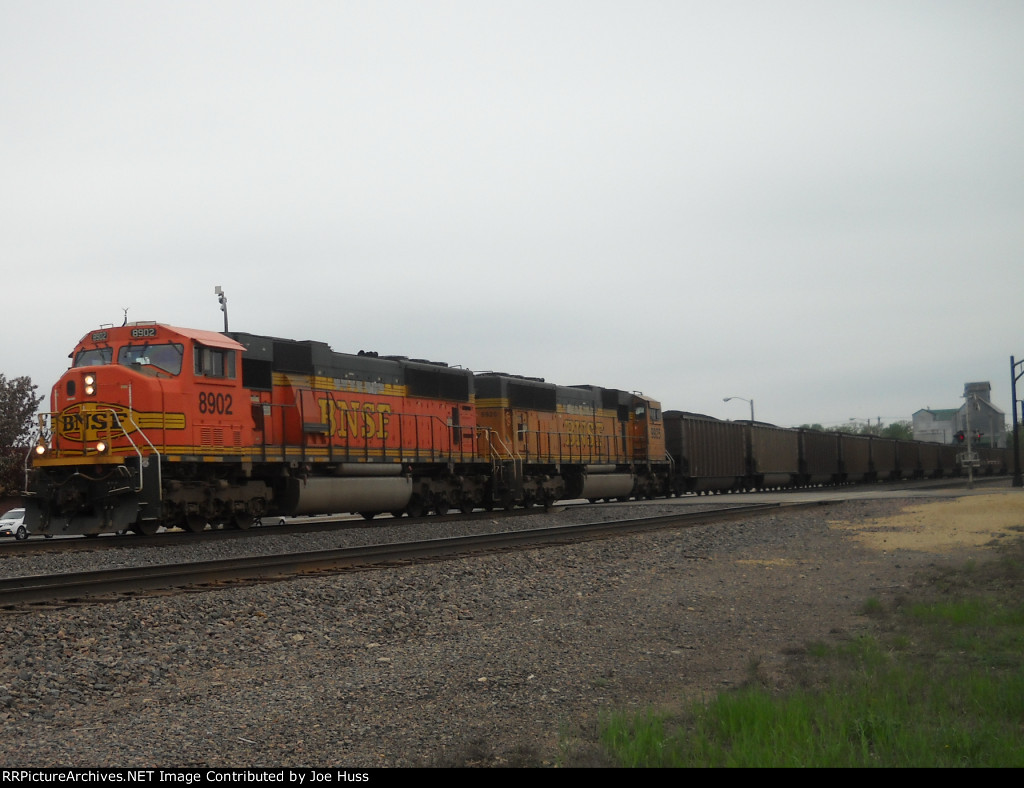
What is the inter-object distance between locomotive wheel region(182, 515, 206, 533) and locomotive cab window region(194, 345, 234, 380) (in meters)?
2.69

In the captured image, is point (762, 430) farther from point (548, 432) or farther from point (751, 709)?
point (751, 709)

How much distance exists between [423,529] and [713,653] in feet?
43.0

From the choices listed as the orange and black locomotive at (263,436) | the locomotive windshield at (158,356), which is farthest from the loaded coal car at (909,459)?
the locomotive windshield at (158,356)

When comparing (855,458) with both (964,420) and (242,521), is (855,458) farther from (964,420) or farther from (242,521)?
(964,420)

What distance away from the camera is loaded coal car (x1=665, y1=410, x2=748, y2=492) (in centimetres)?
3916

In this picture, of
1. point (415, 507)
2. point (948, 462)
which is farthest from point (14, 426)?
point (948, 462)

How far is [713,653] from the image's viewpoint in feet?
24.7

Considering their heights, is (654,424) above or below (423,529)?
above

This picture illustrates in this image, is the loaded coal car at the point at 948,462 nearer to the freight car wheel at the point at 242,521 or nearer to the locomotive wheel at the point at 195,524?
the freight car wheel at the point at 242,521

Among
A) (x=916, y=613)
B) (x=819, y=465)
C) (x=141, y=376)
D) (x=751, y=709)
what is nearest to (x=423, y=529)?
(x=141, y=376)

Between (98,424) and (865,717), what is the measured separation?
14.7 m

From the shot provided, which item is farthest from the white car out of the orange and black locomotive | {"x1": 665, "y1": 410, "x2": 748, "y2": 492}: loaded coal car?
{"x1": 665, "y1": 410, "x2": 748, "y2": 492}: loaded coal car

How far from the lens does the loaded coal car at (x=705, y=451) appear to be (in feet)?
128
